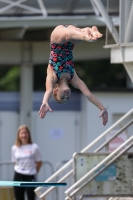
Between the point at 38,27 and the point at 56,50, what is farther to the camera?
the point at 38,27

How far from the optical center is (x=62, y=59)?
9.53 m

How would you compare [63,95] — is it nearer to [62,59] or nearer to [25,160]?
[62,59]

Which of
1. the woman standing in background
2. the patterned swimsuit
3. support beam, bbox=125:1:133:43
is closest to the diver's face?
the patterned swimsuit

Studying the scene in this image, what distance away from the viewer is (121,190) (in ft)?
42.0

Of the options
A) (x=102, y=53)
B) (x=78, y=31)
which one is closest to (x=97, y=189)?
(x=78, y=31)

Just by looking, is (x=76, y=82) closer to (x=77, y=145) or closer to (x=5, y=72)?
(x=77, y=145)

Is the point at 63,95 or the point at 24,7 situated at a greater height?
the point at 24,7

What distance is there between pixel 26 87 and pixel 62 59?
11.1 metres

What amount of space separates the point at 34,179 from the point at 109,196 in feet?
6.28

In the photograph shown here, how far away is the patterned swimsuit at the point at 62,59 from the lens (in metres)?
9.48

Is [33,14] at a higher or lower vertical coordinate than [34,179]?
higher

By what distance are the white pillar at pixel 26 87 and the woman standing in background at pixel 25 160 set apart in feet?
19.6

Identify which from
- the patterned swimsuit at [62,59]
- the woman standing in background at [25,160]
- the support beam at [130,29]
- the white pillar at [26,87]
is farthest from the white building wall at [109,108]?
the patterned swimsuit at [62,59]

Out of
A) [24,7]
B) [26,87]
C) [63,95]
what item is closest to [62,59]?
[63,95]
